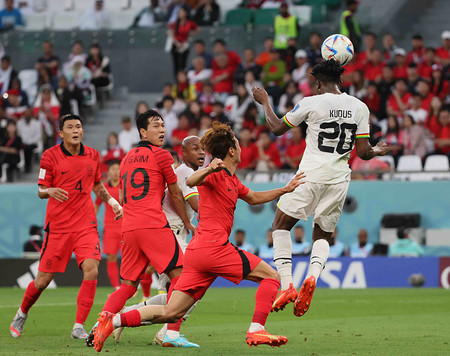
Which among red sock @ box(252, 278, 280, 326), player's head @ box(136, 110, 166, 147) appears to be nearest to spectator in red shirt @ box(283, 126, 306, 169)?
player's head @ box(136, 110, 166, 147)

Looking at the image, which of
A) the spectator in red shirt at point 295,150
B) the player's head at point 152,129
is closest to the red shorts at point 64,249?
the player's head at point 152,129

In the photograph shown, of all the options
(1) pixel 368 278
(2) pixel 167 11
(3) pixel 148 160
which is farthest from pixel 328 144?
(2) pixel 167 11

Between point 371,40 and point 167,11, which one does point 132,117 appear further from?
point 371,40

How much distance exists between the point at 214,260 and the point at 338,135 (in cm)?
→ 220

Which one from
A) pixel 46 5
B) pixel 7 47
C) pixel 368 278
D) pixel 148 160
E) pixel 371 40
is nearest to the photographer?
pixel 148 160

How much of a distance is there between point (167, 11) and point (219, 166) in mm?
20691

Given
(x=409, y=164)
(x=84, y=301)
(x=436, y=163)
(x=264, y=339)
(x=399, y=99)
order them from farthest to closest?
(x=399, y=99)
(x=409, y=164)
(x=436, y=163)
(x=84, y=301)
(x=264, y=339)

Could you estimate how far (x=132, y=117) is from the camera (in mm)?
26250

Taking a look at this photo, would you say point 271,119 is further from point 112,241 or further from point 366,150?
point 112,241

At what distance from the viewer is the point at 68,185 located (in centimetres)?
1044

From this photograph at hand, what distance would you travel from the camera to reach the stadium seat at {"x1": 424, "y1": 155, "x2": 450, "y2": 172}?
1945 cm

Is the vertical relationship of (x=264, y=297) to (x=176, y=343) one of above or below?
above

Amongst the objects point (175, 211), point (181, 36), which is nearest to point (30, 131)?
point (181, 36)

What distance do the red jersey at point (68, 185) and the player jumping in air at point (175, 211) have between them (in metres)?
0.93
